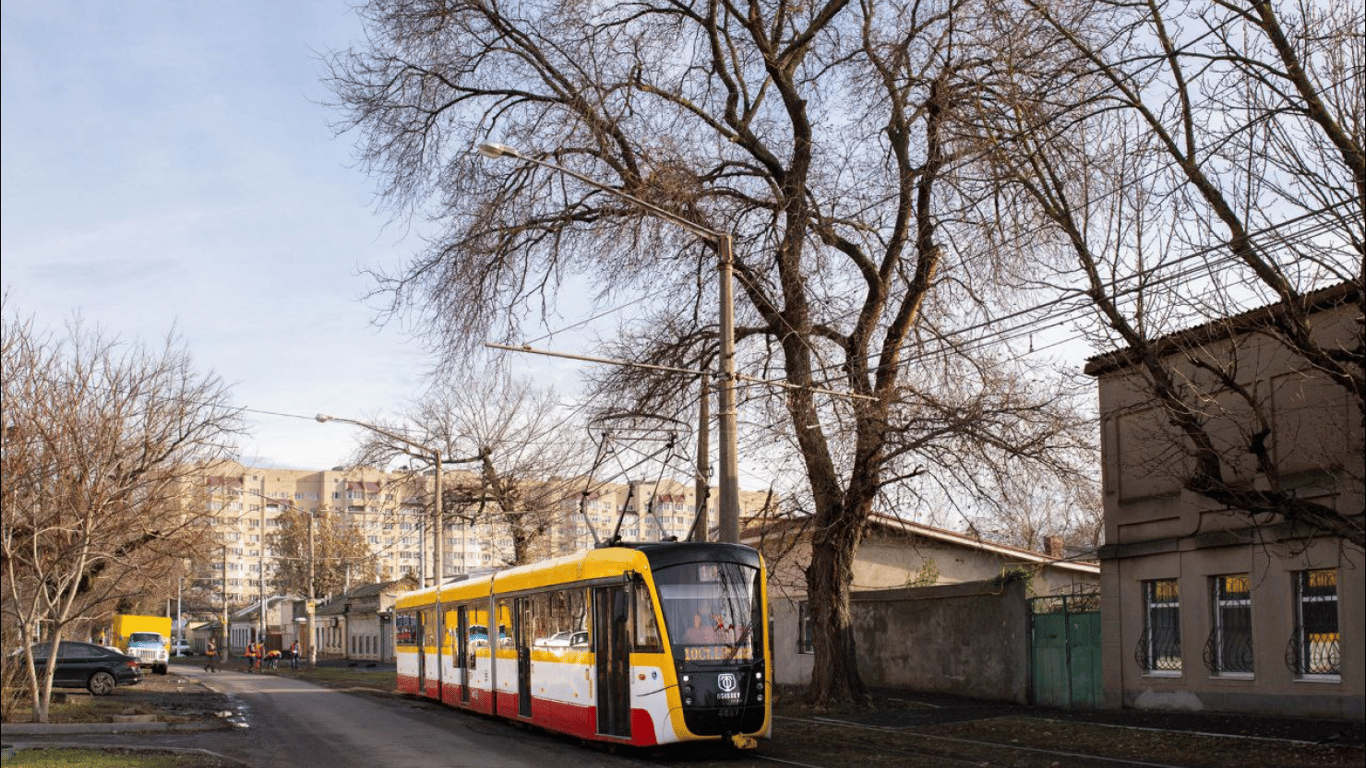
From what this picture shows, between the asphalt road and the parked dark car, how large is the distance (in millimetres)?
7021

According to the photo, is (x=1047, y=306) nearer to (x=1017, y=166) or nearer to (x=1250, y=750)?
(x=1017, y=166)

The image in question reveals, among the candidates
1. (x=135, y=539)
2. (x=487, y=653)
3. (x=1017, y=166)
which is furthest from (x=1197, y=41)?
(x=135, y=539)

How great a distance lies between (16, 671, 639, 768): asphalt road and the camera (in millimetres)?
18328

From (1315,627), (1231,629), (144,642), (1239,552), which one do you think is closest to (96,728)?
(1231,629)

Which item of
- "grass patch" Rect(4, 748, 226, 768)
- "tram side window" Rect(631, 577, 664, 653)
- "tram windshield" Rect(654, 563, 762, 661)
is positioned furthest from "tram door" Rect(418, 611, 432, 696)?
"tram windshield" Rect(654, 563, 762, 661)

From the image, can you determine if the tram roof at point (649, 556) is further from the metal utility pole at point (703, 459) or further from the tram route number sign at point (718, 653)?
the metal utility pole at point (703, 459)

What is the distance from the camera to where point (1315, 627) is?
1908 cm

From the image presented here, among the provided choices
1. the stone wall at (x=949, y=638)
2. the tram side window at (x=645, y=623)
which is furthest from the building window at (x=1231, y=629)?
the tram side window at (x=645, y=623)

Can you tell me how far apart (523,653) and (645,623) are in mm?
5776

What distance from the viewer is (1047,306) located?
19.1 m

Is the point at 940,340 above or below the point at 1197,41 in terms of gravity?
below

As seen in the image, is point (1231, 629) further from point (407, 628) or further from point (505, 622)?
point (407, 628)

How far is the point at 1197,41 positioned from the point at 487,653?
56.4ft

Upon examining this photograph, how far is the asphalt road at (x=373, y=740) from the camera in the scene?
1833cm
